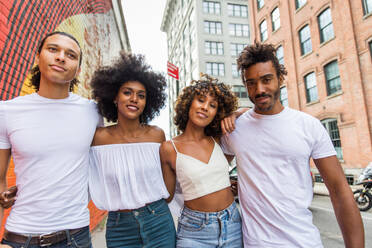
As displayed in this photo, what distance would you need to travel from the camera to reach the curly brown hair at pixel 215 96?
262cm

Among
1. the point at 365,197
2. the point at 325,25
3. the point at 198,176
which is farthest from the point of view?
the point at 325,25

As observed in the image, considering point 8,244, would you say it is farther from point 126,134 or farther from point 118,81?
point 118,81

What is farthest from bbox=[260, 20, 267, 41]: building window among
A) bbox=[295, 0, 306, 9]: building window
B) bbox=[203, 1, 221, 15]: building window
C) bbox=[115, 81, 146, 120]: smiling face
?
bbox=[115, 81, 146, 120]: smiling face

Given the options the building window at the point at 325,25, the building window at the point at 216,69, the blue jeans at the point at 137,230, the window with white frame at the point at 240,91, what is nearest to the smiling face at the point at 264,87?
the blue jeans at the point at 137,230

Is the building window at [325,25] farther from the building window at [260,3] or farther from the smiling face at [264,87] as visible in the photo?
the smiling face at [264,87]

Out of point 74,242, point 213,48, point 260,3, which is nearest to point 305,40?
point 260,3

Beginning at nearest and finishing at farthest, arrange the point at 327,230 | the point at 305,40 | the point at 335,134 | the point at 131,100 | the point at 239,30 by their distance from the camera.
A: the point at 131,100, the point at 327,230, the point at 335,134, the point at 305,40, the point at 239,30

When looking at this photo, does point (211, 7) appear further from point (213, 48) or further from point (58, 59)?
point (58, 59)

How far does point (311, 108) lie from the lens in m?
14.8

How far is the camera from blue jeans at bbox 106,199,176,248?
2078 mm

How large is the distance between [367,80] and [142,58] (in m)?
12.7

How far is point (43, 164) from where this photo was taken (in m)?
1.74

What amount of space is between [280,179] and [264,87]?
814 mm

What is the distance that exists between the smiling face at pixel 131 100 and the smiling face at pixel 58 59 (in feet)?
1.86
